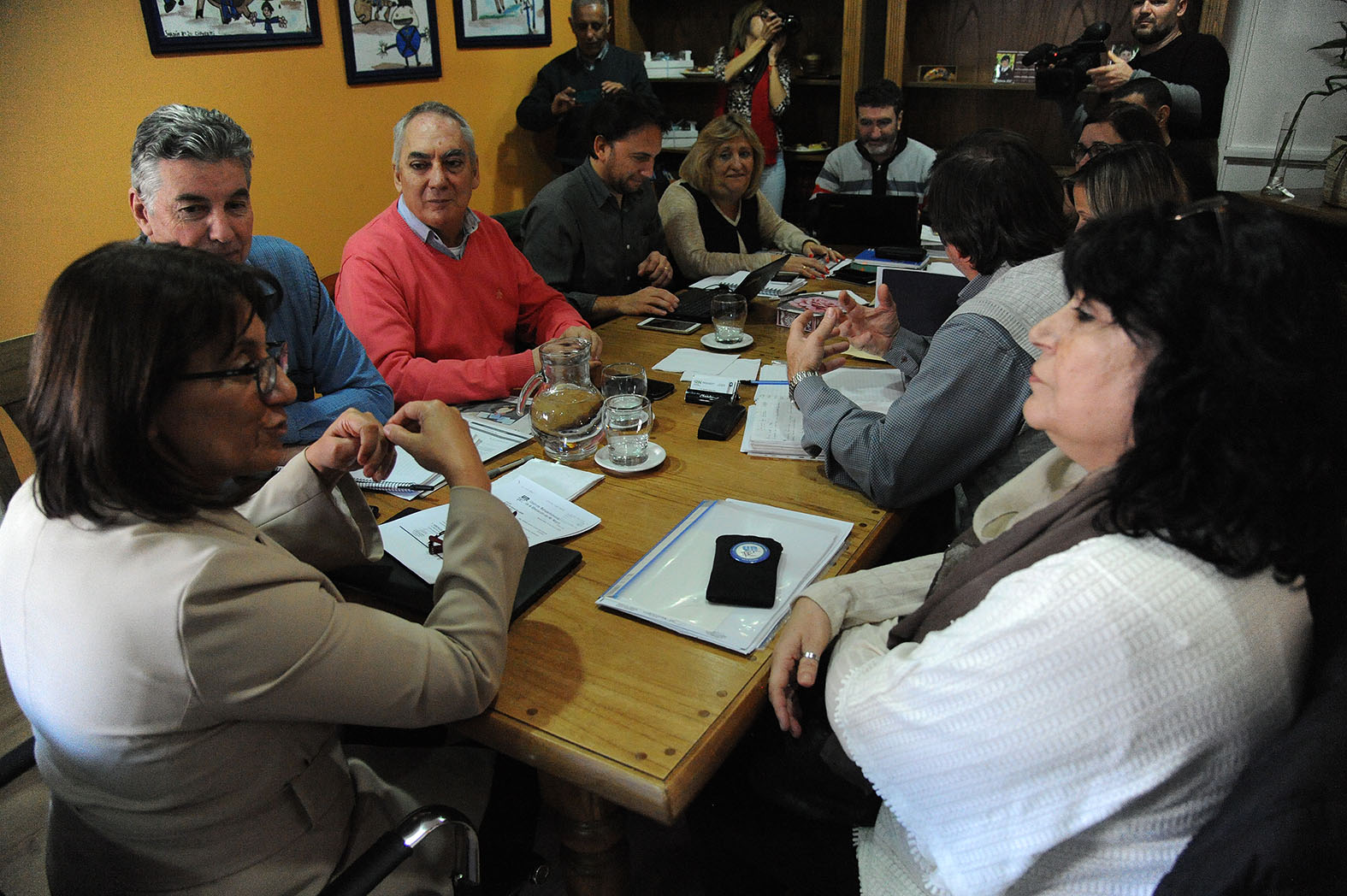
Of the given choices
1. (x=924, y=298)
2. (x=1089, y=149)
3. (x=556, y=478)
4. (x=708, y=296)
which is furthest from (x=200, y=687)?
(x=1089, y=149)

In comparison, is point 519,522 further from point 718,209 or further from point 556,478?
point 718,209

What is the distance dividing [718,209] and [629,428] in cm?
216

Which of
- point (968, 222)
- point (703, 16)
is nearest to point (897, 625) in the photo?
point (968, 222)

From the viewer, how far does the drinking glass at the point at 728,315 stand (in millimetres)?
2342

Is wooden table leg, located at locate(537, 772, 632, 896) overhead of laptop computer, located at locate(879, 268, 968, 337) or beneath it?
beneath

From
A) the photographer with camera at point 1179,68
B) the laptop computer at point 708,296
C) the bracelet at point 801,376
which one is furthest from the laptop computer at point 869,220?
the bracelet at point 801,376

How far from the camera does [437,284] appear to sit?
229 centimetres

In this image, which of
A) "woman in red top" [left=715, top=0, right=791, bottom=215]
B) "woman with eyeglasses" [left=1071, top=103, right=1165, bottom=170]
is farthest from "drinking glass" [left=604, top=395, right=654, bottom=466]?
"woman in red top" [left=715, top=0, right=791, bottom=215]

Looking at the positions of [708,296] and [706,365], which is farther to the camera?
[708,296]

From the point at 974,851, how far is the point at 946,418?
0.76 metres

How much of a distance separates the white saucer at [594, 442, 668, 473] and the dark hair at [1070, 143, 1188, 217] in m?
1.05

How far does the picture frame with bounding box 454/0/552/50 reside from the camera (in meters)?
4.15

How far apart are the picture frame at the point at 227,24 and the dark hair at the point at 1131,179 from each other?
295cm

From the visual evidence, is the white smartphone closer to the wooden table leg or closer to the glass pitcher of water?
the glass pitcher of water
